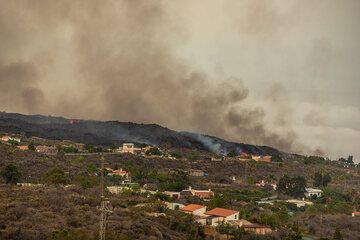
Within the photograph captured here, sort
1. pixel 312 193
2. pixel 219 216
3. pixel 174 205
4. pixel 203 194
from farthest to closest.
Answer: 1. pixel 312 193
2. pixel 203 194
3. pixel 174 205
4. pixel 219 216

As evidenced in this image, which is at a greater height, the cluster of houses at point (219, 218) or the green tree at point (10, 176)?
the green tree at point (10, 176)

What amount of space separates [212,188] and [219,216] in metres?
27.6

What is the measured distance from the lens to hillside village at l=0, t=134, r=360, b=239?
181ft

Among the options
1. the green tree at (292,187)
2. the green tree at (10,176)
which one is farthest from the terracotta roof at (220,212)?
the green tree at (292,187)

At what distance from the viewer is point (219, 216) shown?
2207 inches

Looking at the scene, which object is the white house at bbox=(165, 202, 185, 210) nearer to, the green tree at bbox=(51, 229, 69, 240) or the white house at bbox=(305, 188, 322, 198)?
the green tree at bbox=(51, 229, 69, 240)

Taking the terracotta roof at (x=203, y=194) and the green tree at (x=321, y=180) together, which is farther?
the green tree at (x=321, y=180)

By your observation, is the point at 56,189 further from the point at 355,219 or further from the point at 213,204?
the point at 355,219

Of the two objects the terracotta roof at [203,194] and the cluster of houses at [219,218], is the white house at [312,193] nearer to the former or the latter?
the terracotta roof at [203,194]

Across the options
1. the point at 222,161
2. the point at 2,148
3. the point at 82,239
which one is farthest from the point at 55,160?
the point at 82,239

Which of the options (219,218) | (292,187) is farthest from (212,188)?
(219,218)

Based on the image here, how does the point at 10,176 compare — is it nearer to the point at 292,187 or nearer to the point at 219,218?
the point at 219,218

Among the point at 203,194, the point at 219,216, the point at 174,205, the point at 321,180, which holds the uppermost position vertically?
the point at 321,180

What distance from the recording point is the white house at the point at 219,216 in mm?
55000
